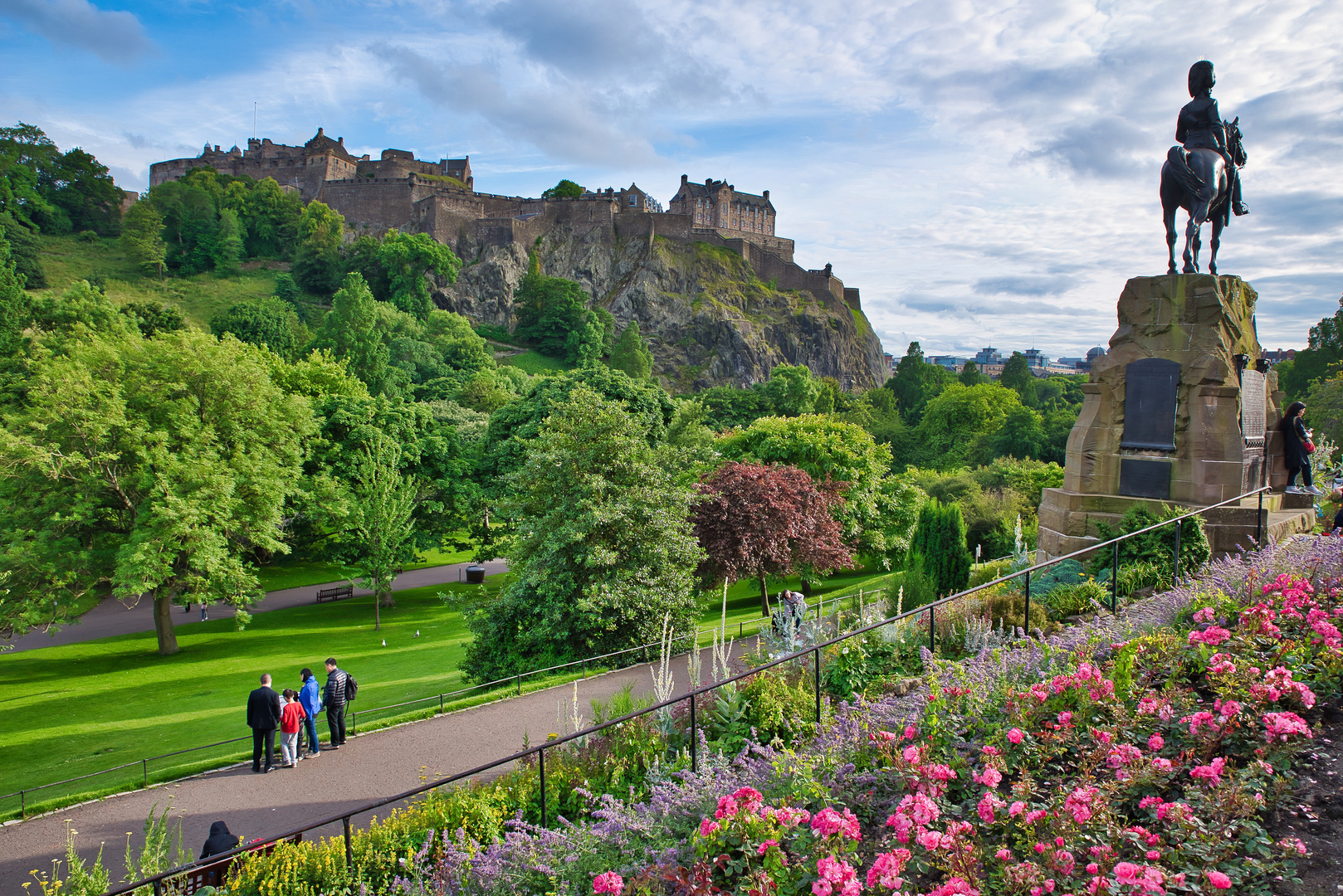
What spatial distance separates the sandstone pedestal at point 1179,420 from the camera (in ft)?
34.2

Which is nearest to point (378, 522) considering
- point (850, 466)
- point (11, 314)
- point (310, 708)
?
point (310, 708)

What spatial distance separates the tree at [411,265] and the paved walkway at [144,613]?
2040 inches

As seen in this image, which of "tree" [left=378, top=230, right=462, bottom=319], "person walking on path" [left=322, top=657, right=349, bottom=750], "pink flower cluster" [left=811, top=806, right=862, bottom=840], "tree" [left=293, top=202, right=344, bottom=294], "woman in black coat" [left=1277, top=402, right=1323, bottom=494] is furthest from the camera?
"tree" [left=293, top=202, right=344, bottom=294]

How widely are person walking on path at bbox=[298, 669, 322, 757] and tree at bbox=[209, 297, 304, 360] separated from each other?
50.5m

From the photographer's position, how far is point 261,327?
2192 inches

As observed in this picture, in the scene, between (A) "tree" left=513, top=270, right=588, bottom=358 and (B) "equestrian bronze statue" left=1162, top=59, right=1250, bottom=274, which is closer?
(B) "equestrian bronze statue" left=1162, top=59, right=1250, bottom=274

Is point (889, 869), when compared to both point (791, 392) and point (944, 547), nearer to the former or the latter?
point (944, 547)

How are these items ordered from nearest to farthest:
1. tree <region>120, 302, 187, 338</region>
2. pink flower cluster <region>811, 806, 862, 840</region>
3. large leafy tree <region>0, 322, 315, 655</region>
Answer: pink flower cluster <region>811, 806, 862, 840</region> < large leafy tree <region>0, 322, 315, 655</region> < tree <region>120, 302, 187, 338</region>

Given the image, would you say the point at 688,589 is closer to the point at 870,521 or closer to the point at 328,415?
the point at 870,521

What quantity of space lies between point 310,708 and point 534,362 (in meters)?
70.9

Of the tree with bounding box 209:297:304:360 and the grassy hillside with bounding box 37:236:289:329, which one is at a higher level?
the grassy hillside with bounding box 37:236:289:329

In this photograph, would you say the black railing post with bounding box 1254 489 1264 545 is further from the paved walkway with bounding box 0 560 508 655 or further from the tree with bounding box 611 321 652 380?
the tree with bounding box 611 321 652 380

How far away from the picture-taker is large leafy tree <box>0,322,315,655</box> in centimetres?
1688

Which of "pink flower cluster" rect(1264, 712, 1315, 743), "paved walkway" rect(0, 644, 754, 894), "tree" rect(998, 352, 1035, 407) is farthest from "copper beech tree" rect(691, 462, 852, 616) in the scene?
"tree" rect(998, 352, 1035, 407)
